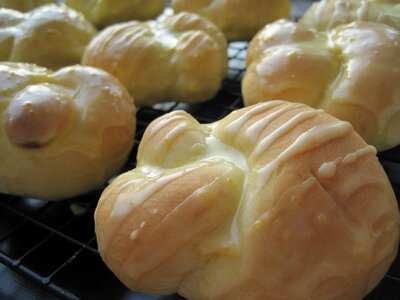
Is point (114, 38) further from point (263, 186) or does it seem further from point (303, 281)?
point (303, 281)

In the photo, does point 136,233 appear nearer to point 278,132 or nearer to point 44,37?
point 278,132

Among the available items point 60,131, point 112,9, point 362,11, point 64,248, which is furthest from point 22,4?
point 362,11

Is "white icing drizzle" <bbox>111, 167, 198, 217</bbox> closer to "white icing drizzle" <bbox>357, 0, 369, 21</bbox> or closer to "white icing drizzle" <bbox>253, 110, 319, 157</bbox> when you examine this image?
"white icing drizzle" <bbox>253, 110, 319, 157</bbox>

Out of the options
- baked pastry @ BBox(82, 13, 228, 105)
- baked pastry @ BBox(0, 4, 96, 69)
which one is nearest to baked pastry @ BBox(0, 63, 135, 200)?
baked pastry @ BBox(82, 13, 228, 105)

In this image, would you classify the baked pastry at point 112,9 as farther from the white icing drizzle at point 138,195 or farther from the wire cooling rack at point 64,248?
the white icing drizzle at point 138,195

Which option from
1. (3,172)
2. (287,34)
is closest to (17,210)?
(3,172)

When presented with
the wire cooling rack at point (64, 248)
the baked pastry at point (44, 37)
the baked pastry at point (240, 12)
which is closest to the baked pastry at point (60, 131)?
the wire cooling rack at point (64, 248)
